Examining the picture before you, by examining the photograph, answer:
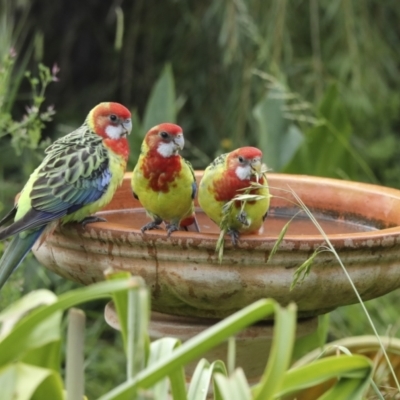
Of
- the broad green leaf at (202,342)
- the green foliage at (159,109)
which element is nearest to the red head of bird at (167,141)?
the broad green leaf at (202,342)

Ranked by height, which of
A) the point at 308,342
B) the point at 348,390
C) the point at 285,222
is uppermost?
the point at 348,390

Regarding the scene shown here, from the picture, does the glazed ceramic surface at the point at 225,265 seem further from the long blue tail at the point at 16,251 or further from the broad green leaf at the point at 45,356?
the broad green leaf at the point at 45,356

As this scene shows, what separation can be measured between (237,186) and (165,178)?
0.17 m

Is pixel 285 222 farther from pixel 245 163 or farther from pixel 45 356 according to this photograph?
pixel 45 356

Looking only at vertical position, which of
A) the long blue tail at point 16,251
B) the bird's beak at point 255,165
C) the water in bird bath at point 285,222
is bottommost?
the water in bird bath at point 285,222

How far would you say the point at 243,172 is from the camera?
1754 millimetres

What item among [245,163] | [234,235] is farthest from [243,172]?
[234,235]

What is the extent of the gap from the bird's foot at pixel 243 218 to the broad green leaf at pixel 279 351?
2.14 feet

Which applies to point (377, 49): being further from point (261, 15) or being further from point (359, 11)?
point (261, 15)

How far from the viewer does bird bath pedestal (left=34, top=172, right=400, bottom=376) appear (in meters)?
1.55

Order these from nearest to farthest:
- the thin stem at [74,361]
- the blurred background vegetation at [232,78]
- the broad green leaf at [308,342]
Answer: the thin stem at [74,361], the broad green leaf at [308,342], the blurred background vegetation at [232,78]

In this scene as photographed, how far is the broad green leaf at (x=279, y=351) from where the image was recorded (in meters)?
0.98

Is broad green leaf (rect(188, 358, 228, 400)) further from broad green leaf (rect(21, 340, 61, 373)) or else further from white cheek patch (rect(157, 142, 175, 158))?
white cheek patch (rect(157, 142, 175, 158))

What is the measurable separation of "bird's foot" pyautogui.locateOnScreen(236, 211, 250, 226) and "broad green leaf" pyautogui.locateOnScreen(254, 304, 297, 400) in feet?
2.14
